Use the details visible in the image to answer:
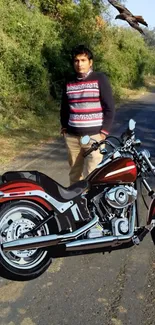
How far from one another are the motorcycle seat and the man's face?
46.5 inches

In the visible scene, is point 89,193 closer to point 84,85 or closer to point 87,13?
point 84,85

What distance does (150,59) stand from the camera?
35.0 meters

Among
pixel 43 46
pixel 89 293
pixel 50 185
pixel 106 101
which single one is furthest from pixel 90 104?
pixel 43 46

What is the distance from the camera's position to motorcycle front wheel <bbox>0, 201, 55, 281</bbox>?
322 centimetres

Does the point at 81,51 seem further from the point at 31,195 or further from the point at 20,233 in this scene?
the point at 20,233

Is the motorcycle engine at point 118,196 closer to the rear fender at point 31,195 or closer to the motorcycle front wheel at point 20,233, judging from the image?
the rear fender at point 31,195

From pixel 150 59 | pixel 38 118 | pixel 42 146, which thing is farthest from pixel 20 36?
pixel 150 59

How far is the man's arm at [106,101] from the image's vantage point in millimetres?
3977

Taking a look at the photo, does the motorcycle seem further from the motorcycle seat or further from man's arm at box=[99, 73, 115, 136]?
man's arm at box=[99, 73, 115, 136]

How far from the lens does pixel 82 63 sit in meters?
3.87

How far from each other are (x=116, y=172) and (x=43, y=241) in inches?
32.0

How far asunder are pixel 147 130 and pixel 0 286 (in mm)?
7950

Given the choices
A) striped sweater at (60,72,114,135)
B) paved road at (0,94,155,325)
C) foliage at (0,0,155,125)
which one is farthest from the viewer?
foliage at (0,0,155,125)

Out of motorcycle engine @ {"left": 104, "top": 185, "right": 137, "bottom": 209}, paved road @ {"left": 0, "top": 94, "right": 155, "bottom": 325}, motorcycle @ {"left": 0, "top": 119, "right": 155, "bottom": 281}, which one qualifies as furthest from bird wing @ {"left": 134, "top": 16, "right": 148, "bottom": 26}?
motorcycle engine @ {"left": 104, "top": 185, "right": 137, "bottom": 209}
